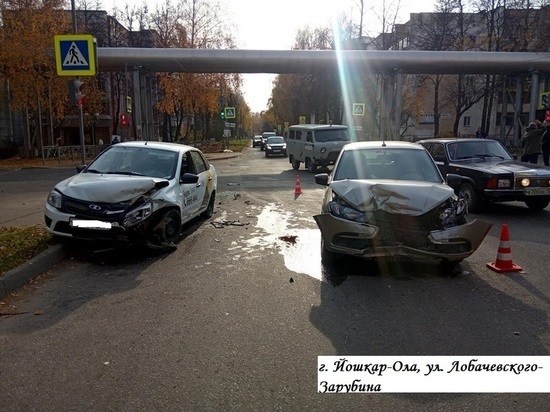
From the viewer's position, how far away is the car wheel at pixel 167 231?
6722 millimetres

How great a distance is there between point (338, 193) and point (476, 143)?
663cm

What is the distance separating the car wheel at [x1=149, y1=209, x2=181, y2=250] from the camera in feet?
22.1

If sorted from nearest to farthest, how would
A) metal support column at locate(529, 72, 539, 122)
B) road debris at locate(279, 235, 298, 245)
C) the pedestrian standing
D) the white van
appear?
road debris at locate(279, 235, 298, 245)
the pedestrian standing
the white van
metal support column at locate(529, 72, 539, 122)

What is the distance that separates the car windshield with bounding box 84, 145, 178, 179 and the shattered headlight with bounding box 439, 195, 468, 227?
4.41 meters

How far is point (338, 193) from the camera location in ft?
19.0

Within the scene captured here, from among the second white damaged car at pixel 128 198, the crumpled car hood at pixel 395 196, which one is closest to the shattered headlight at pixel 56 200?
the second white damaged car at pixel 128 198

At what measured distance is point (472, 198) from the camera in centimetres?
984

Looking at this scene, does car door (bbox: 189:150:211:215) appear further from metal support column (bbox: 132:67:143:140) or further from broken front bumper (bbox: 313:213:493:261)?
metal support column (bbox: 132:67:143:140)

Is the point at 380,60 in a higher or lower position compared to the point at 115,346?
higher

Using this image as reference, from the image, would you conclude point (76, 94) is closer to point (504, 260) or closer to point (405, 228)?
point (405, 228)

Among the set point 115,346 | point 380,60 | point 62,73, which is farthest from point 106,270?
point 380,60

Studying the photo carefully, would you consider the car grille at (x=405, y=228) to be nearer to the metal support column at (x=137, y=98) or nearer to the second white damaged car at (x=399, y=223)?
the second white damaged car at (x=399, y=223)

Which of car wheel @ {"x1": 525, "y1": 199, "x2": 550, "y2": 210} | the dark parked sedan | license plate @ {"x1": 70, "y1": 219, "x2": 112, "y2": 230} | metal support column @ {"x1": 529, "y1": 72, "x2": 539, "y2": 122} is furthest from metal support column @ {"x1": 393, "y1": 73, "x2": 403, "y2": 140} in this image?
license plate @ {"x1": 70, "y1": 219, "x2": 112, "y2": 230}

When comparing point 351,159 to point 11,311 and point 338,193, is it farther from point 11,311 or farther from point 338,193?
point 11,311
